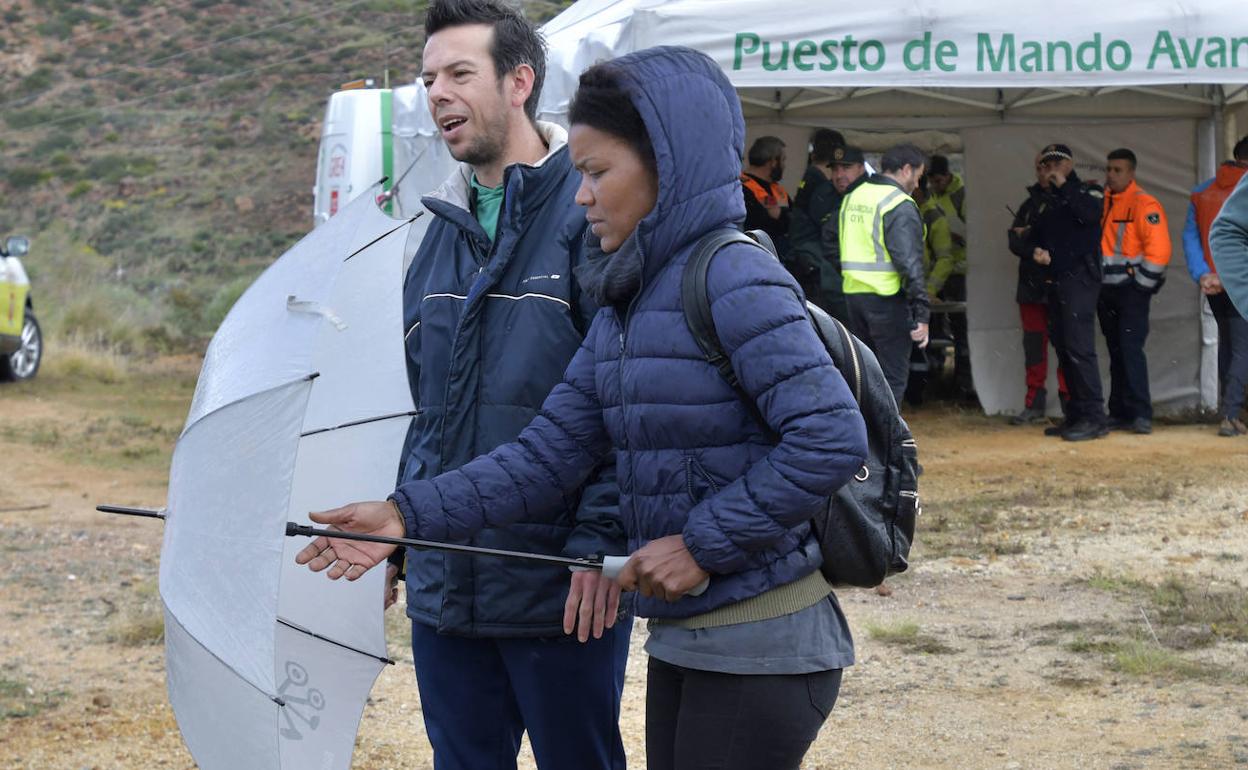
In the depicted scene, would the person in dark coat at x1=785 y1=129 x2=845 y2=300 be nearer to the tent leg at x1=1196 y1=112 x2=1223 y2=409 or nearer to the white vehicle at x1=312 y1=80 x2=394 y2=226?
the tent leg at x1=1196 y1=112 x2=1223 y2=409

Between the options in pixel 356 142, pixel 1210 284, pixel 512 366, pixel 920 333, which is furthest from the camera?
pixel 356 142

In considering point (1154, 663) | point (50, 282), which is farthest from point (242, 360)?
point (50, 282)

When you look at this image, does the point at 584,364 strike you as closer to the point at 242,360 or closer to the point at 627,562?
the point at 627,562

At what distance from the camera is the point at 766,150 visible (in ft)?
39.0

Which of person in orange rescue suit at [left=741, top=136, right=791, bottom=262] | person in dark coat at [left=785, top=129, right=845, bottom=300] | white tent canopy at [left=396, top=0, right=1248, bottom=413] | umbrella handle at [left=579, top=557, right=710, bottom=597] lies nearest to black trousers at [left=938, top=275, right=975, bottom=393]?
white tent canopy at [left=396, top=0, right=1248, bottom=413]

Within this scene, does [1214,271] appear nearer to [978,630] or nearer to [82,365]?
[978,630]

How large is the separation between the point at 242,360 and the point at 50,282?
2319cm

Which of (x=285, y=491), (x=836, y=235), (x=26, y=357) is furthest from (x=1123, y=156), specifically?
(x=26, y=357)

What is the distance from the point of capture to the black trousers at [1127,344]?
1137 centimetres

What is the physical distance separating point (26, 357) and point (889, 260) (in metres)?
10.1

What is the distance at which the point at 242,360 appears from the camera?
9.35 feet

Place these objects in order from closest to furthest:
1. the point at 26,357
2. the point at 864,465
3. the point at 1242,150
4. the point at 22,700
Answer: the point at 864,465 < the point at 22,700 < the point at 1242,150 < the point at 26,357

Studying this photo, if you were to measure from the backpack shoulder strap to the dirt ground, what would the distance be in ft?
9.39

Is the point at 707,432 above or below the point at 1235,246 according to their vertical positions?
below
